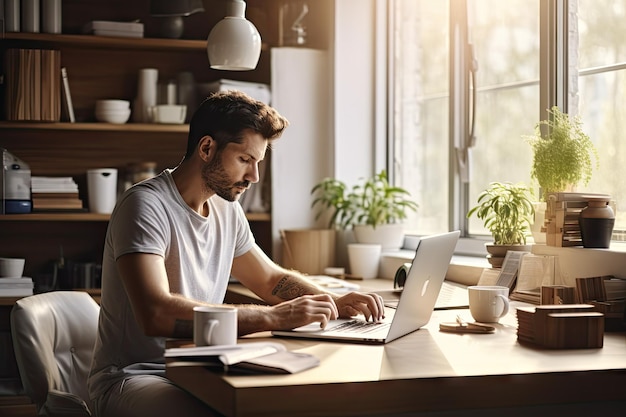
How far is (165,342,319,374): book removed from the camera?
1.57 metres

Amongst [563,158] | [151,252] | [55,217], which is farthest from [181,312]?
[55,217]

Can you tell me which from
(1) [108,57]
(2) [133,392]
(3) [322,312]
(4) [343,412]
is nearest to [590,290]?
(3) [322,312]

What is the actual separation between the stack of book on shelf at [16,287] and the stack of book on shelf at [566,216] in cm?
244

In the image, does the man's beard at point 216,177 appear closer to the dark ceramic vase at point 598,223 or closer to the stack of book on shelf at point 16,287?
the dark ceramic vase at point 598,223

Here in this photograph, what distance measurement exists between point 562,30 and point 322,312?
1.70 meters

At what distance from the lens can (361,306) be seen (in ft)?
7.30

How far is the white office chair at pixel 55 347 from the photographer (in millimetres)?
2211

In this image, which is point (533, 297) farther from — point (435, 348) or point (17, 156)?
point (17, 156)

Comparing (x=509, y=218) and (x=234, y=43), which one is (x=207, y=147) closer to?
(x=234, y=43)

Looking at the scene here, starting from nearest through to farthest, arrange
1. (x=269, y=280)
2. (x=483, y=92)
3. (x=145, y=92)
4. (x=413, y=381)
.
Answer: (x=413, y=381) < (x=269, y=280) < (x=483, y=92) < (x=145, y=92)

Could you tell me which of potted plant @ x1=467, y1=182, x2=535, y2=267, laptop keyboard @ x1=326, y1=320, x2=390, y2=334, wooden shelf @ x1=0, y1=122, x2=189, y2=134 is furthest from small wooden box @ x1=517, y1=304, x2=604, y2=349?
wooden shelf @ x1=0, y1=122, x2=189, y2=134

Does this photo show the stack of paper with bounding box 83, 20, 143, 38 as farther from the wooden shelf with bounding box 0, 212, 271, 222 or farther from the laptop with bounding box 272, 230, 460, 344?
the laptop with bounding box 272, 230, 460, 344

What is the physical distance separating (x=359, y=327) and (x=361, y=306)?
0.13 metres

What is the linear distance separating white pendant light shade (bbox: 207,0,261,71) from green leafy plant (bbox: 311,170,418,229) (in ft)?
4.29
